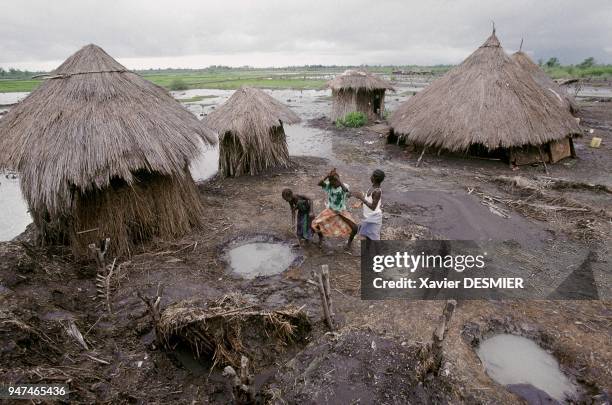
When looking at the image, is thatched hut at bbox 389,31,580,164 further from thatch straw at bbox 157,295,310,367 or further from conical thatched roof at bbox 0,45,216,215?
thatch straw at bbox 157,295,310,367

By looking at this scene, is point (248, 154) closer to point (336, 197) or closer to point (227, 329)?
point (336, 197)

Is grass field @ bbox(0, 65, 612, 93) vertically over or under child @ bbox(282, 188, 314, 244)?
over

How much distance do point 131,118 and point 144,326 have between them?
3.55m

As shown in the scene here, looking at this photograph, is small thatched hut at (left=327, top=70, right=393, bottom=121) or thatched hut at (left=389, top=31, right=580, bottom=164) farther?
small thatched hut at (left=327, top=70, right=393, bottom=121)

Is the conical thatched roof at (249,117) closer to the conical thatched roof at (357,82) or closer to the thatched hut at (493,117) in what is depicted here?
the thatched hut at (493,117)

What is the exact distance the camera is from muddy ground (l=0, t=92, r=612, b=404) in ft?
10.5

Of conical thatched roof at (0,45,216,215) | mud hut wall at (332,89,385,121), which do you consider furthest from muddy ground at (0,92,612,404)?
mud hut wall at (332,89,385,121)

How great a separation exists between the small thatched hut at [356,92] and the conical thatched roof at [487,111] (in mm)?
6006

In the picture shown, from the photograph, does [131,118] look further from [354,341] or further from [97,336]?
[354,341]

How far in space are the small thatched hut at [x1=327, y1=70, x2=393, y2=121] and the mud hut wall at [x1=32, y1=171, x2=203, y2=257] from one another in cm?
1291

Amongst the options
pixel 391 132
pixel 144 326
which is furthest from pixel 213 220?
pixel 391 132

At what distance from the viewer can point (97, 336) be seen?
3.90 metres

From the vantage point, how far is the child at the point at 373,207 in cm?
464

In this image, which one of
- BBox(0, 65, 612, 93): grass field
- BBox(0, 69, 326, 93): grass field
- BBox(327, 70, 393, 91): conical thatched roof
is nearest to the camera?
BBox(327, 70, 393, 91): conical thatched roof
